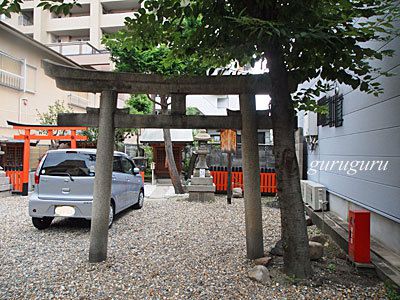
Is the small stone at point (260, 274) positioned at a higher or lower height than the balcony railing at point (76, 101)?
lower

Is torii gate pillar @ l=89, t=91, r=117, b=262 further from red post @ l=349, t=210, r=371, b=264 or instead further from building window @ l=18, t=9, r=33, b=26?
building window @ l=18, t=9, r=33, b=26

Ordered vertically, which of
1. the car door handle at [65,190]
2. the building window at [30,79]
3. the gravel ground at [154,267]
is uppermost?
the building window at [30,79]

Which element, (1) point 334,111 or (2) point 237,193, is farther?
(2) point 237,193

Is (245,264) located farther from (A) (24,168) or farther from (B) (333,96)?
(A) (24,168)

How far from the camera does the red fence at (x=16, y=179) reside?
11008 millimetres

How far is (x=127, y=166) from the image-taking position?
7688mm

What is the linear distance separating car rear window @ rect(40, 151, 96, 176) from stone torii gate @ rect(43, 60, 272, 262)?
162 centimetres

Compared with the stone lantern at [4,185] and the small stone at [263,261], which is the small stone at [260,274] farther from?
the stone lantern at [4,185]

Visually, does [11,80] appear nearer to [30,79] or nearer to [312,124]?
[30,79]

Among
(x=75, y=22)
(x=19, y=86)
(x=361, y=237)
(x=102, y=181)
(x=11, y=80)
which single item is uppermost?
(x=75, y=22)

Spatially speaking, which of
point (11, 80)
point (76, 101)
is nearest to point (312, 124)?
point (11, 80)

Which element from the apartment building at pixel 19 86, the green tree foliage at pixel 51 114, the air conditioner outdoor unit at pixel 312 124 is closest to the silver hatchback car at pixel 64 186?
the air conditioner outdoor unit at pixel 312 124

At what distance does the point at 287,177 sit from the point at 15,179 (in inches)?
441

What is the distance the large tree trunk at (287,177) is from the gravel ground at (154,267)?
0.85 feet
